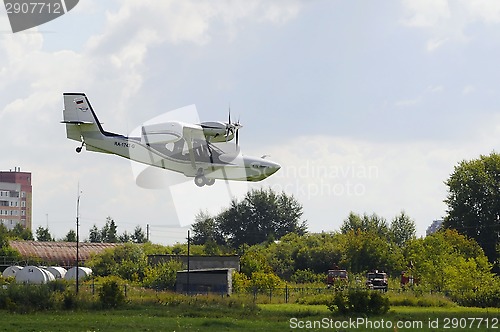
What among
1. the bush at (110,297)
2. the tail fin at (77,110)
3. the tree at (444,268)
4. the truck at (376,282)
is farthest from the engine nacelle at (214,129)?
the truck at (376,282)

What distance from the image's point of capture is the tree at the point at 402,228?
480ft

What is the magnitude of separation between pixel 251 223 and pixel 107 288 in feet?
263

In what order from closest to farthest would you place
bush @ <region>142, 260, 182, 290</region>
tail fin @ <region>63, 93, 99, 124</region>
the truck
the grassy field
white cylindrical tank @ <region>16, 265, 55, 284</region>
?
the grassy field → tail fin @ <region>63, 93, 99, 124</region> → the truck → bush @ <region>142, 260, 182, 290</region> → white cylindrical tank @ <region>16, 265, 55, 284</region>

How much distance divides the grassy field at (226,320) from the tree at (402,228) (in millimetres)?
86901

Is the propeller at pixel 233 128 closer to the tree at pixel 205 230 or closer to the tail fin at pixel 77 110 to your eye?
the tail fin at pixel 77 110

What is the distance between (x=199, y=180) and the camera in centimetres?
4712

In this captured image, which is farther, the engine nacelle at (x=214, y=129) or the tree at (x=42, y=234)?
the tree at (x=42, y=234)

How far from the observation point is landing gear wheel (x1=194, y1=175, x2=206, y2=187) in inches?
1840

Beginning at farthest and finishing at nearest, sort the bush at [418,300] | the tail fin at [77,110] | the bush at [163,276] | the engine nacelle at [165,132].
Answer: the bush at [163,276] → the bush at [418,300] → the tail fin at [77,110] → the engine nacelle at [165,132]

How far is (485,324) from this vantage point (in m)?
48.5

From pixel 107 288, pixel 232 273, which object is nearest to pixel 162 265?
pixel 232 273

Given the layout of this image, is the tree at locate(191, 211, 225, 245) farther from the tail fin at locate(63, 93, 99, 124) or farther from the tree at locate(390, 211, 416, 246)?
the tail fin at locate(63, 93, 99, 124)

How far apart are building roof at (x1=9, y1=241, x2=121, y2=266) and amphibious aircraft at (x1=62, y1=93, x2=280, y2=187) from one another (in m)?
78.4

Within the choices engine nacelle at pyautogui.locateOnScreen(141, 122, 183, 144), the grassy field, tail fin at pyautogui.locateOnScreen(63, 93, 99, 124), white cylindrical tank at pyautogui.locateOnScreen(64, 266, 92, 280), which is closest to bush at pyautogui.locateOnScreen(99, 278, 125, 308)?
the grassy field
